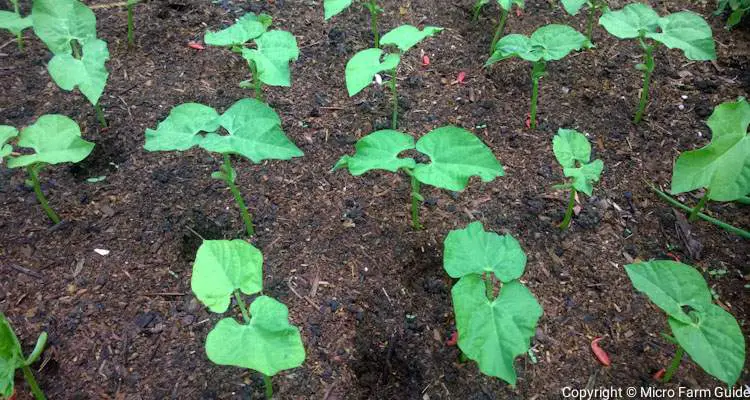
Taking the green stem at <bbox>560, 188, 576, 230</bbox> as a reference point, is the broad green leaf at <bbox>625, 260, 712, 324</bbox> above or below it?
above

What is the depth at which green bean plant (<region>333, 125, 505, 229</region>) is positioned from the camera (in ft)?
5.47

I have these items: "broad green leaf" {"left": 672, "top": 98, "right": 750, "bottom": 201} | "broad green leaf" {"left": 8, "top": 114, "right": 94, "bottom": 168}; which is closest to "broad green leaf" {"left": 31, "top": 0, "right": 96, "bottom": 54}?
"broad green leaf" {"left": 8, "top": 114, "right": 94, "bottom": 168}

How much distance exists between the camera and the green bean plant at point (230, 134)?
168 cm

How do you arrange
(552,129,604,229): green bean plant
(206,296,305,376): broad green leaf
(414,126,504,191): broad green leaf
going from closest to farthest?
(206,296,305,376): broad green leaf < (414,126,504,191): broad green leaf < (552,129,604,229): green bean plant

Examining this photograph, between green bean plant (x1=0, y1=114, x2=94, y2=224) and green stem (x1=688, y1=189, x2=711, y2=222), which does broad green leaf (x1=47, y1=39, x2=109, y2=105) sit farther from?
green stem (x1=688, y1=189, x2=711, y2=222)

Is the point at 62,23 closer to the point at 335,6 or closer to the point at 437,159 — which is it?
the point at 335,6

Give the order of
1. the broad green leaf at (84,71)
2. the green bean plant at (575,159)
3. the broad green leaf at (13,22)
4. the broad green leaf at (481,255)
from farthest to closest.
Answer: the broad green leaf at (13,22) → the broad green leaf at (84,71) → the green bean plant at (575,159) → the broad green leaf at (481,255)

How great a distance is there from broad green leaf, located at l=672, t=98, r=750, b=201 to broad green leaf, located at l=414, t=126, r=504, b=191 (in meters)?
0.59

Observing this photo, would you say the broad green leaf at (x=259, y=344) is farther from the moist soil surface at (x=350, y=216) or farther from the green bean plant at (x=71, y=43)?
the green bean plant at (x=71, y=43)

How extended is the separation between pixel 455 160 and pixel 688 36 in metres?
1.07

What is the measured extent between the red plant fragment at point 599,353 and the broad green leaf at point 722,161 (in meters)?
0.54

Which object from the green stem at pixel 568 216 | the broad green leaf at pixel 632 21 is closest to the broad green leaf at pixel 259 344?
the green stem at pixel 568 216

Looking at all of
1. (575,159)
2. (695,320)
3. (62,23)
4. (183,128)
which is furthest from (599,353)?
(62,23)

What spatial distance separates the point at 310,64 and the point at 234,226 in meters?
0.91
